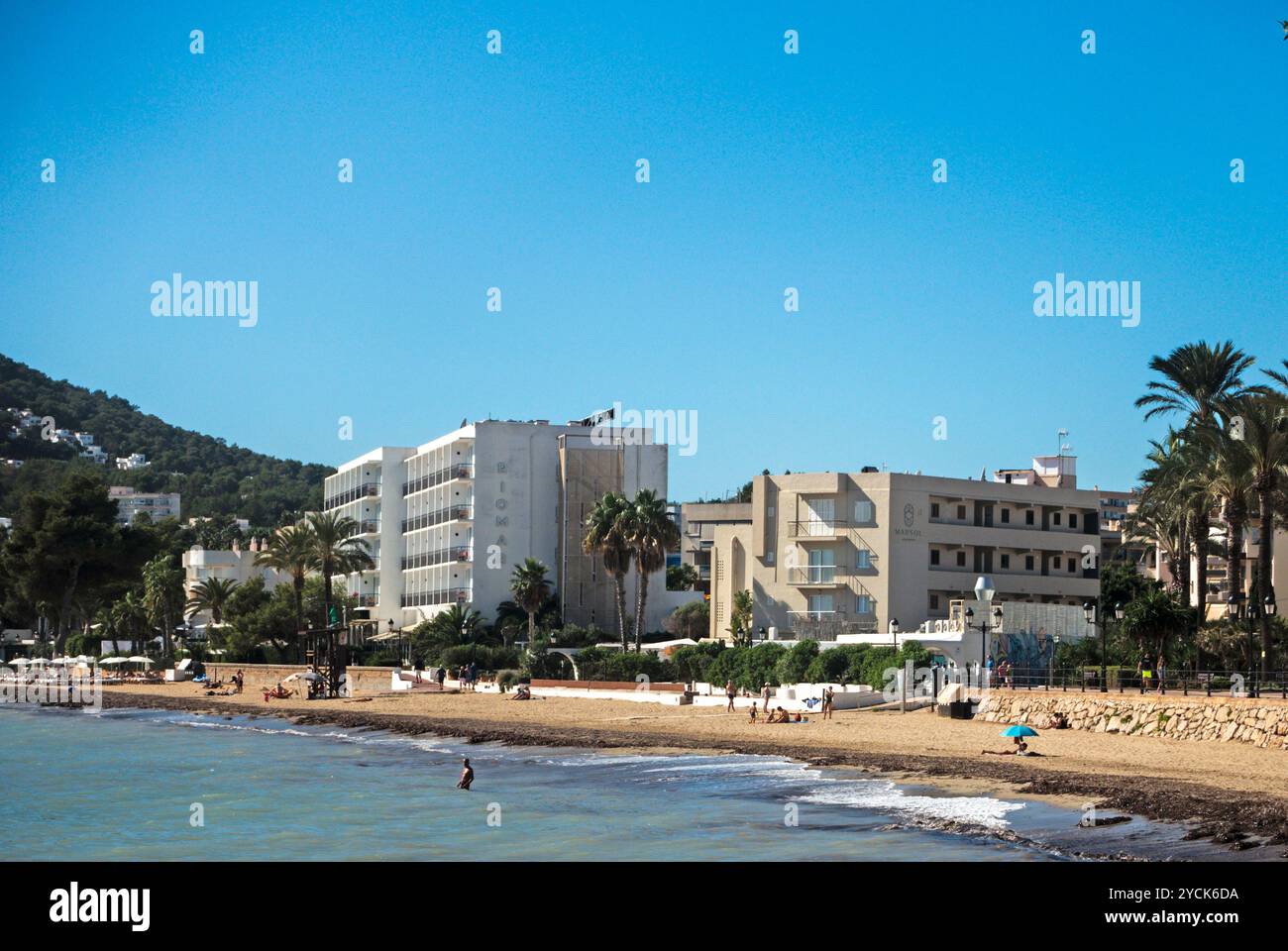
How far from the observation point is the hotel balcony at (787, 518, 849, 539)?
219 feet

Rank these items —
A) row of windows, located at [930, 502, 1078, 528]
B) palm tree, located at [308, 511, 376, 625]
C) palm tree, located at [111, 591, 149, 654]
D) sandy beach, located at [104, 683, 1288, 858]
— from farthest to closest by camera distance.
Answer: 1. palm tree, located at [111, 591, 149, 654]
2. palm tree, located at [308, 511, 376, 625]
3. row of windows, located at [930, 502, 1078, 528]
4. sandy beach, located at [104, 683, 1288, 858]

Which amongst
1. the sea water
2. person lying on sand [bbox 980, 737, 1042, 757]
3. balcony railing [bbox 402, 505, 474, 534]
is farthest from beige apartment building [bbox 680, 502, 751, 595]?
person lying on sand [bbox 980, 737, 1042, 757]

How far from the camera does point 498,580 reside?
80625 millimetres

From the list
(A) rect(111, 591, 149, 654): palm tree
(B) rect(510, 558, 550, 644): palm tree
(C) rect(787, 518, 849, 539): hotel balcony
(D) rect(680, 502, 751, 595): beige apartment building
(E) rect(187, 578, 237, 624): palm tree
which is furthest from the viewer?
(D) rect(680, 502, 751, 595): beige apartment building

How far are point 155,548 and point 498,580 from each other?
32.5 meters

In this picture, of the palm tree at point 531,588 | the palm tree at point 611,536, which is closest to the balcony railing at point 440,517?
the palm tree at point 531,588

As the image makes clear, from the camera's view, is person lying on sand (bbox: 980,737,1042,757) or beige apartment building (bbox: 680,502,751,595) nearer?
person lying on sand (bbox: 980,737,1042,757)

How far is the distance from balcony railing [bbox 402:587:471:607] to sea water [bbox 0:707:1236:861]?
113 ft

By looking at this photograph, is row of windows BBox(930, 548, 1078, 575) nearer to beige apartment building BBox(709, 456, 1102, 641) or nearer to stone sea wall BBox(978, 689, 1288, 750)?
beige apartment building BBox(709, 456, 1102, 641)

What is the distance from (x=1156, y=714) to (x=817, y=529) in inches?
1207

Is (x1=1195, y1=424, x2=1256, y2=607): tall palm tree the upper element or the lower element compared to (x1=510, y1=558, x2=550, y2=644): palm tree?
upper
